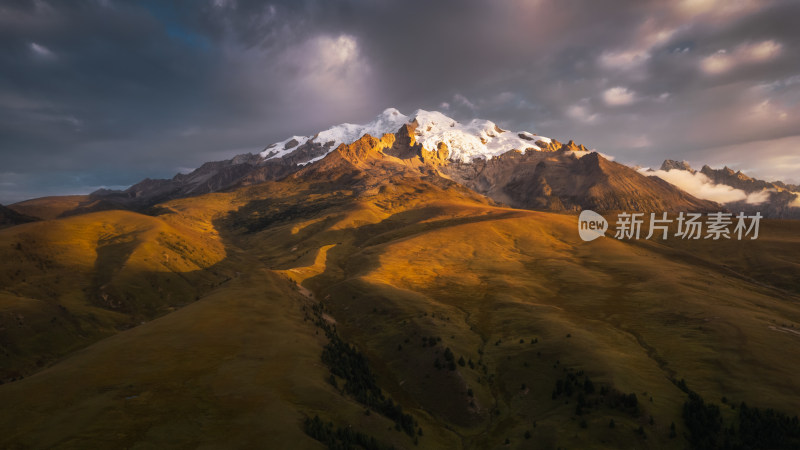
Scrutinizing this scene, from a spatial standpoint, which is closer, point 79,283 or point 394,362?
point 394,362

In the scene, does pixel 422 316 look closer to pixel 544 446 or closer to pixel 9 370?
pixel 544 446

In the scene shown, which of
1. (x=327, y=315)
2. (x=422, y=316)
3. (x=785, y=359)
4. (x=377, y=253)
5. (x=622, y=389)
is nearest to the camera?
(x=622, y=389)

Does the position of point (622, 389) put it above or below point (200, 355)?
below

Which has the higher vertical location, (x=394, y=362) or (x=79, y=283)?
(x=79, y=283)

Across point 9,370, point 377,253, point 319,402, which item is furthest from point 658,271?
point 9,370

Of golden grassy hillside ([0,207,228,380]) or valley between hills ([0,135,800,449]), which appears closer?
valley between hills ([0,135,800,449])

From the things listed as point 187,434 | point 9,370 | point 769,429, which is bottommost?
point 9,370

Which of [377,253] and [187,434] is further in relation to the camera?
[377,253]

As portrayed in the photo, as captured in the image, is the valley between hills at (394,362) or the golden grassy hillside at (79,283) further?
the golden grassy hillside at (79,283)

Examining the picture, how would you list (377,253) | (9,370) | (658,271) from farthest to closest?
1. (377,253)
2. (658,271)
3. (9,370)

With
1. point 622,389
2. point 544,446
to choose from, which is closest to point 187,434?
point 544,446

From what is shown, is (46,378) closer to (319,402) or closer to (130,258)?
(319,402)
